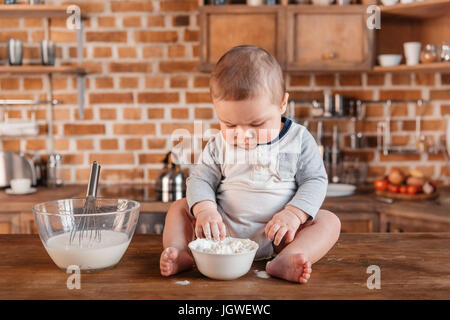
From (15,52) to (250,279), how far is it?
2.08 m

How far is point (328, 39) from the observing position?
93.4 inches

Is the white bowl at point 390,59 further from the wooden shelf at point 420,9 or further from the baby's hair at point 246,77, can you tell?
the baby's hair at point 246,77

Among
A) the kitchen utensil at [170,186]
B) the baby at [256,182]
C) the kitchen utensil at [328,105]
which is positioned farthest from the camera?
the kitchen utensil at [328,105]

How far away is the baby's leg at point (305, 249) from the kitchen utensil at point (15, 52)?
6.41 ft

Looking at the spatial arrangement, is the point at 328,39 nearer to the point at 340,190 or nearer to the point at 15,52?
the point at 340,190

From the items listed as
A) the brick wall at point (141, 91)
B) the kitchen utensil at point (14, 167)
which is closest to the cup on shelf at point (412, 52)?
the brick wall at point (141, 91)

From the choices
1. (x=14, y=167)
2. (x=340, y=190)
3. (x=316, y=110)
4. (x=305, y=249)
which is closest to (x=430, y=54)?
(x=316, y=110)

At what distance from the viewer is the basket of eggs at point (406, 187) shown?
7.39ft

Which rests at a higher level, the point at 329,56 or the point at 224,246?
the point at 329,56

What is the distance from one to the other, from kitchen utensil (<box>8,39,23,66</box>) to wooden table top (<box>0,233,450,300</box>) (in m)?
1.62

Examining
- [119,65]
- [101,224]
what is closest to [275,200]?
[101,224]

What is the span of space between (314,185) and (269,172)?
0.12 meters
